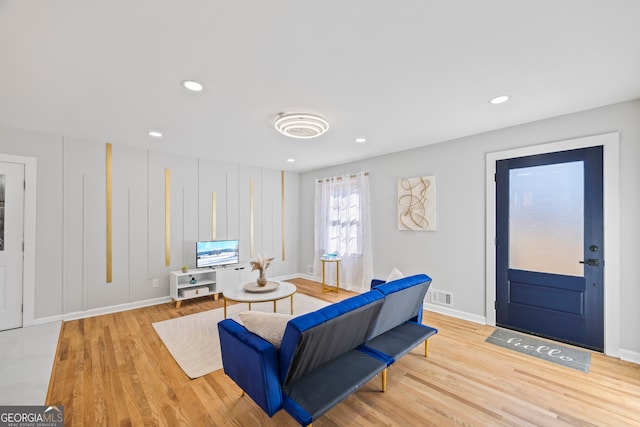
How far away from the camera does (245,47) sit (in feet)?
5.95

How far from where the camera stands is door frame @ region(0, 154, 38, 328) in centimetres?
354

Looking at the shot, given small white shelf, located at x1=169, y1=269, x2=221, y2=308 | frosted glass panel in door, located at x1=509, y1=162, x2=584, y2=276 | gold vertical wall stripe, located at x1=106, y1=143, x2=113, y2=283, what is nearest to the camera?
frosted glass panel in door, located at x1=509, y1=162, x2=584, y2=276

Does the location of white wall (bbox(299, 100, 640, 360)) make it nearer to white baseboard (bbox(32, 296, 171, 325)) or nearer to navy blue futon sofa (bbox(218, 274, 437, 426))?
navy blue futon sofa (bbox(218, 274, 437, 426))

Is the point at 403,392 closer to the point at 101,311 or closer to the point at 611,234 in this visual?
the point at 611,234

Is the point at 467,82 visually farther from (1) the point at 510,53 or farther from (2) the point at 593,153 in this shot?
(2) the point at 593,153

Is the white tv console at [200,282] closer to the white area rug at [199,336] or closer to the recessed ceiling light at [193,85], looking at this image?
the white area rug at [199,336]

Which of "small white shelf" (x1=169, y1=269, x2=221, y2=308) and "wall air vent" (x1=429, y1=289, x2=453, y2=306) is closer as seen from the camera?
"wall air vent" (x1=429, y1=289, x2=453, y2=306)

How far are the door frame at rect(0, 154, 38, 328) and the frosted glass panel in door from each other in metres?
6.11

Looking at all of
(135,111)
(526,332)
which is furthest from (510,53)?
(135,111)

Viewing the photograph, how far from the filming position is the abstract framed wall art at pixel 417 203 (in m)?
4.16

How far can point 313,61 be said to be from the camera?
78.0 inches

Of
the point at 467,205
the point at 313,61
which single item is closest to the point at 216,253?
the point at 313,61

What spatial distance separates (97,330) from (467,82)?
4.92 metres

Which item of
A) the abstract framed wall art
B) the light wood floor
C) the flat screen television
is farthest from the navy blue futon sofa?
the flat screen television
